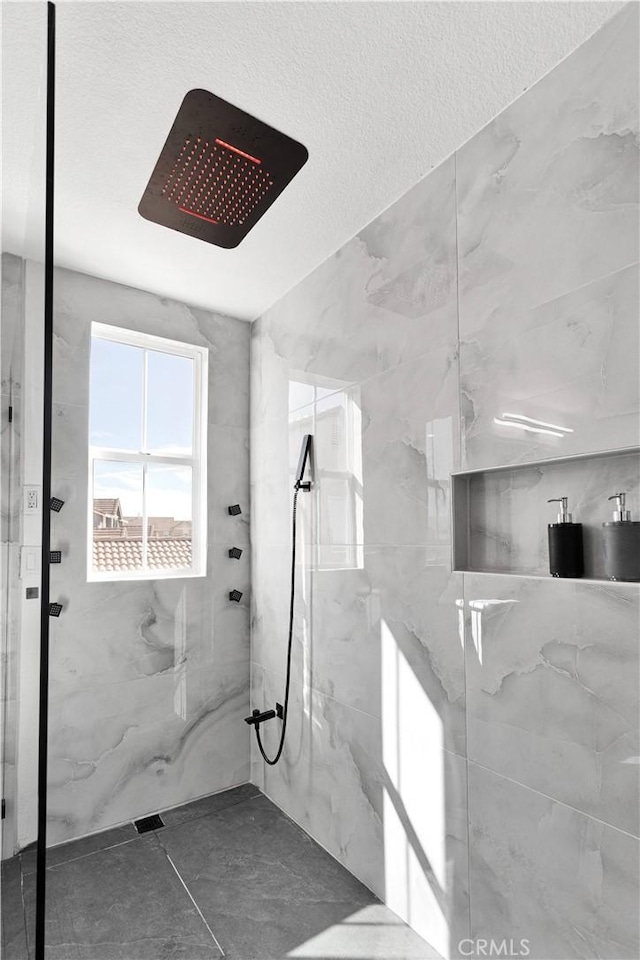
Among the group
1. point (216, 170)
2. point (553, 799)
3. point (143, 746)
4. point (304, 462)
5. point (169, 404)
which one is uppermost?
point (216, 170)

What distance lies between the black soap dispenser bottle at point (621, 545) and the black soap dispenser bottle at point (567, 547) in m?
0.08

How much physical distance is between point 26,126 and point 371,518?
1424 mm

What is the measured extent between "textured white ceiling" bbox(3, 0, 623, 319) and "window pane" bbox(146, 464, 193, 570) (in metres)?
1.14

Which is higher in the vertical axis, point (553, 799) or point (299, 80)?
point (299, 80)

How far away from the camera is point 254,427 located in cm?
282

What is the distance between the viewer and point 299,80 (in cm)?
143

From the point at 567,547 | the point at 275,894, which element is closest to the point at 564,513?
the point at 567,547

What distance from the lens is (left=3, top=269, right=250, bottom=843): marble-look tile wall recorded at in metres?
2.28

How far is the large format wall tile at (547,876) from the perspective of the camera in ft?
3.88

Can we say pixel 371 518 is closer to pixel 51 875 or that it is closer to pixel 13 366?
pixel 13 366

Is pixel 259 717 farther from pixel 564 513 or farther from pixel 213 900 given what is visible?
pixel 564 513

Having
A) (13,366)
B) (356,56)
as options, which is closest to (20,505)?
(13,366)

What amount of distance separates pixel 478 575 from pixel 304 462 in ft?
3.28

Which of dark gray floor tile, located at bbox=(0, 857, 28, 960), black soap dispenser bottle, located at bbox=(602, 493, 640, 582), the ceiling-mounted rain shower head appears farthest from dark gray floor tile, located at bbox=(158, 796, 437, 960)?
the ceiling-mounted rain shower head
